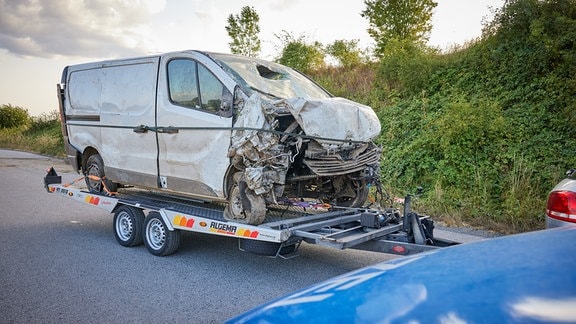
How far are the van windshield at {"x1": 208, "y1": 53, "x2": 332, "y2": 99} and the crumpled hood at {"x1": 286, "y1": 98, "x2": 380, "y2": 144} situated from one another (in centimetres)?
70

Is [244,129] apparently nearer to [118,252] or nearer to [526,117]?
[118,252]

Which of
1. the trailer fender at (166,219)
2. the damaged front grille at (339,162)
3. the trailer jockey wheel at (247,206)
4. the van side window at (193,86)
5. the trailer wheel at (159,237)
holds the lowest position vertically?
the trailer wheel at (159,237)

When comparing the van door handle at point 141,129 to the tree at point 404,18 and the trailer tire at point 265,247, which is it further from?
the tree at point 404,18

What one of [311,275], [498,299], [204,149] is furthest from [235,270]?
[498,299]

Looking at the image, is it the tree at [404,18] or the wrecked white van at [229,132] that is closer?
the wrecked white van at [229,132]

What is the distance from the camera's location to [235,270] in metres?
5.23

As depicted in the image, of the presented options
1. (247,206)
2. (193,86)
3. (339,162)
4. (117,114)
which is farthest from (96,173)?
(339,162)

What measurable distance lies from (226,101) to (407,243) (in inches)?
100

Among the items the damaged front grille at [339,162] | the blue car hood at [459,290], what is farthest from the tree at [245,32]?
the blue car hood at [459,290]

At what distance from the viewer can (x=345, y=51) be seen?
19.8 meters

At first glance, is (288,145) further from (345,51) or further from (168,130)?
(345,51)

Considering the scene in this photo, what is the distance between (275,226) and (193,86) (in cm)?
211

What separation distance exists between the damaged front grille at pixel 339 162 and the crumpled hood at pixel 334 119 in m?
0.18

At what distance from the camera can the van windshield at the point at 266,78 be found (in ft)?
17.7
